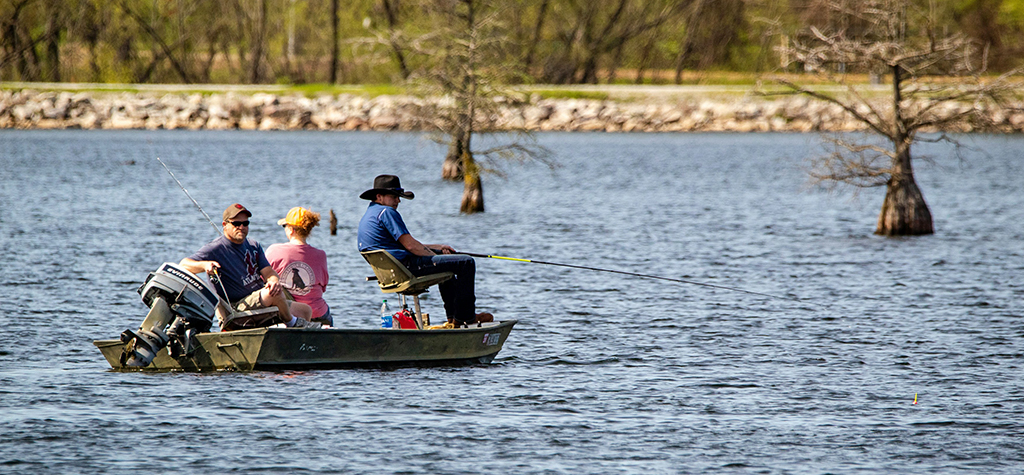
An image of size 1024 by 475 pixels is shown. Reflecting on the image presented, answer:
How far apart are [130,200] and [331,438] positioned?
26.9 metres

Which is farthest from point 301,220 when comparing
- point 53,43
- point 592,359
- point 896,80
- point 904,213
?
point 53,43

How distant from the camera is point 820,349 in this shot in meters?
14.3

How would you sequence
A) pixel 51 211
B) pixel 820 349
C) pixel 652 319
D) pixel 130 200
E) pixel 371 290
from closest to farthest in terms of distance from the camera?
pixel 820 349 → pixel 652 319 → pixel 371 290 → pixel 51 211 → pixel 130 200

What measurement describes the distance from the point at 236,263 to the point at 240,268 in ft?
0.19

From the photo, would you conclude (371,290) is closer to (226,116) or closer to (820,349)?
(820,349)

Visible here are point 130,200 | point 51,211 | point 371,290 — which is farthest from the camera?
point 130,200

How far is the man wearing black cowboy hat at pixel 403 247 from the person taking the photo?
1200cm

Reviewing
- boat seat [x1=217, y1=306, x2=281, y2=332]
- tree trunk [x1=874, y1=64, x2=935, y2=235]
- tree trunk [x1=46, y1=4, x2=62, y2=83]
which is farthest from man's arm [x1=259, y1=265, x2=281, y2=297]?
tree trunk [x1=46, y1=4, x2=62, y2=83]

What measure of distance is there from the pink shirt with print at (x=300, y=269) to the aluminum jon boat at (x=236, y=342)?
1.67 feet

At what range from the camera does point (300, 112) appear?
7725 cm

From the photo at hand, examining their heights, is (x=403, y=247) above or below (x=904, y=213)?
above

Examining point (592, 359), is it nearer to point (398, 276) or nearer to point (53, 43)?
point (398, 276)

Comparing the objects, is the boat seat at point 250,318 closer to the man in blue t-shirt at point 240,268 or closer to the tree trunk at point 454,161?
→ the man in blue t-shirt at point 240,268

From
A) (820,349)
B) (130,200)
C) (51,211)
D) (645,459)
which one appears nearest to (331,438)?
(645,459)
